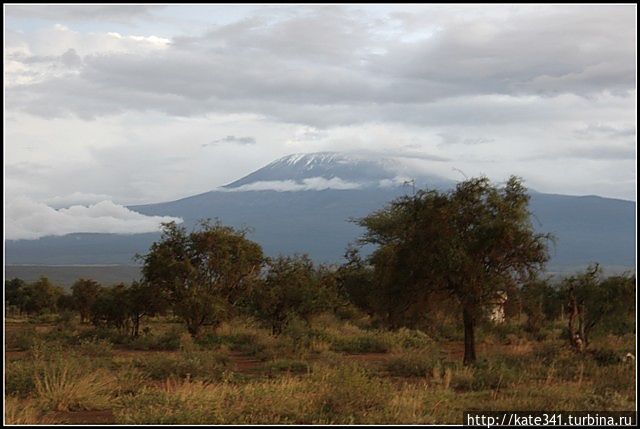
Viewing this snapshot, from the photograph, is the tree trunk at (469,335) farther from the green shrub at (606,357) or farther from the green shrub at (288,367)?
the green shrub at (288,367)

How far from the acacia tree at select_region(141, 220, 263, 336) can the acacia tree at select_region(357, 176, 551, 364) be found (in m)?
11.1

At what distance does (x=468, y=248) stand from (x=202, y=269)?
13.8m

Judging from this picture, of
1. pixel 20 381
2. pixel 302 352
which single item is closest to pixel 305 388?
pixel 20 381

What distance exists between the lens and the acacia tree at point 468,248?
19891 mm

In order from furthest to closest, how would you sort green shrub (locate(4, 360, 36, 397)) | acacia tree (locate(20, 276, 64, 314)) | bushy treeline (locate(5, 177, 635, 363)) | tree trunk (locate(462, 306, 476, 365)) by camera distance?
acacia tree (locate(20, 276, 64, 314)) → tree trunk (locate(462, 306, 476, 365)) → bushy treeline (locate(5, 177, 635, 363)) → green shrub (locate(4, 360, 36, 397))

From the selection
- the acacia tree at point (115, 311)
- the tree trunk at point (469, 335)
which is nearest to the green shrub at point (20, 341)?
the acacia tree at point (115, 311)

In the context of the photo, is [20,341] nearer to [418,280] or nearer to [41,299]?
[418,280]

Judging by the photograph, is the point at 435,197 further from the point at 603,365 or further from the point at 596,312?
the point at 596,312

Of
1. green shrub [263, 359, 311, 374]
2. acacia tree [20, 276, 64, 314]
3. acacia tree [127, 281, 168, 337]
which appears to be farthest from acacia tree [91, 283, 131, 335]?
acacia tree [20, 276, 64, 314]

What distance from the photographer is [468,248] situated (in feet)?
66.0

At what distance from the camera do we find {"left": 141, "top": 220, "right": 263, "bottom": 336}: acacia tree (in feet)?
98.4

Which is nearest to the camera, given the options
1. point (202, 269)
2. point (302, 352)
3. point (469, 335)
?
point (469, 335)

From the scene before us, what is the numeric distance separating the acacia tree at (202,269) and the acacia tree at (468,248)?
11068 mm

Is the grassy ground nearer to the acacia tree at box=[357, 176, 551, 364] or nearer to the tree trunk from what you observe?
the tree trunk
